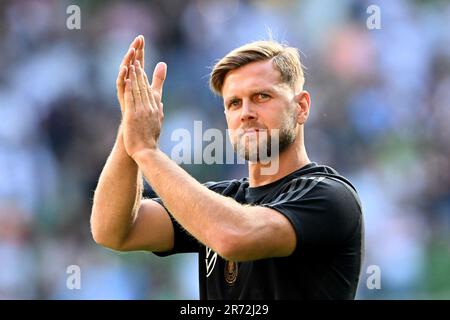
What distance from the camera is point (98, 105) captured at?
7.07 metres

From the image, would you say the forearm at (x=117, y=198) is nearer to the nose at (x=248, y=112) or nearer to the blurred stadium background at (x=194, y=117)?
the nose at (x=248, y=112)

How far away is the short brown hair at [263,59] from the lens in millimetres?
3066

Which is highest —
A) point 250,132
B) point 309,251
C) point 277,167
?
point 250,132

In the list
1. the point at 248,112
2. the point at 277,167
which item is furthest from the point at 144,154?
the point at 277,167

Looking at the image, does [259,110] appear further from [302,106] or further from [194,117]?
[194,117]

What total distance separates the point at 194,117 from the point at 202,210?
4.59 m

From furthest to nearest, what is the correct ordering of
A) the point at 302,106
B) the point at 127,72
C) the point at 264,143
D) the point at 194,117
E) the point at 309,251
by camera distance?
1. the point at 194,117
2. the point at 302,106
3. the point at 264,143
4. the point at 127,72
5. the point at 309,251

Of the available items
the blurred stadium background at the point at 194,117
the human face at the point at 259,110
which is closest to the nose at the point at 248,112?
the human face at the point at 259,110

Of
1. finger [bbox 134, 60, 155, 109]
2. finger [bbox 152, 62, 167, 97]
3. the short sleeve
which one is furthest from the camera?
finger [bbox 152, 62, 167, 97]

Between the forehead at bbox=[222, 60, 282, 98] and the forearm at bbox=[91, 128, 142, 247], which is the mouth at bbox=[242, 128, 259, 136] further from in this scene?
the forearm at bbox=[91, 128, 142, 247]

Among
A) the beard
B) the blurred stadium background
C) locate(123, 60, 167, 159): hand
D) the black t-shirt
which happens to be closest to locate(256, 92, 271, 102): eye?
the beard

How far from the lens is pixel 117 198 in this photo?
3.01 metres

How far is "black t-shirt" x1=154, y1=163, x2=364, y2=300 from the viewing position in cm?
270
